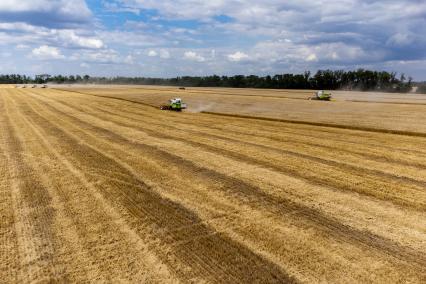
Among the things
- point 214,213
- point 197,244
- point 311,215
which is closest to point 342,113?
point 311,215

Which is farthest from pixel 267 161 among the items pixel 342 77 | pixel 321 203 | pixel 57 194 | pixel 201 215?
pixel 342 77

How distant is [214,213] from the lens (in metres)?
8.67

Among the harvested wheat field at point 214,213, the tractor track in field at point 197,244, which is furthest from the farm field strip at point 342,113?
the tractor track in field at point 197,244

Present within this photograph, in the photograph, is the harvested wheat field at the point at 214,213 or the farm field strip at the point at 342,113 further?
the farm field strip at the point at 342,113

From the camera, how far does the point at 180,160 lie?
46.2ft

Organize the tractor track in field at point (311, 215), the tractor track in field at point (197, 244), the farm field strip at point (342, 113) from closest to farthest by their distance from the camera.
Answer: the tractor track in field at point (197, 244) → the tractor track in field at point (311, 215) → the farm field strip at point (342, 113)

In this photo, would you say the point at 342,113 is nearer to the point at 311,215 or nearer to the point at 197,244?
the point at 311,215

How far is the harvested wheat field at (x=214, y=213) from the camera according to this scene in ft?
20.6

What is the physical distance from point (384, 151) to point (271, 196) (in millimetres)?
8072

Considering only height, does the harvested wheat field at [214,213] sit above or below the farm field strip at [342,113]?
above

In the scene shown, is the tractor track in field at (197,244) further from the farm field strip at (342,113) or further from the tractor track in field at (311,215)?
the farm field strip at (342,113)

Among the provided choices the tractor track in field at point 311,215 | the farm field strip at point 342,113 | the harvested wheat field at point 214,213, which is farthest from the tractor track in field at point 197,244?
the farm field strip at point 342,113

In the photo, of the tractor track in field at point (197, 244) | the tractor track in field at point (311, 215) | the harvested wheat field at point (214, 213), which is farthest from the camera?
the tractor track in field at point (311, 215)

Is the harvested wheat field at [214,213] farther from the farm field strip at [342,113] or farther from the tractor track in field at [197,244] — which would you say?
the farm field strip at [342,113]
